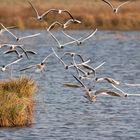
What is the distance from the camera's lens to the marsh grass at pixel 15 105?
62.9 feet

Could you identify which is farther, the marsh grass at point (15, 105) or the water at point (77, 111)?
the water at point (77, 111)

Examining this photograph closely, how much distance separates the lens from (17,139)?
63.0 ft

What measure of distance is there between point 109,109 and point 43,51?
58.6ft

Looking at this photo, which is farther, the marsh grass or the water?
the water

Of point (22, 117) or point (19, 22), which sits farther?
point (19, 22)

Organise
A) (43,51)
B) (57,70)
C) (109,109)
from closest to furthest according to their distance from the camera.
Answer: (109,109)
(57,70)
(43,51)

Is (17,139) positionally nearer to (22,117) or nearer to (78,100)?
(22,117)

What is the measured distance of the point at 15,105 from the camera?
1922cm

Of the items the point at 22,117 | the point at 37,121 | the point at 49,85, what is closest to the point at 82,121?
the point at 37,121

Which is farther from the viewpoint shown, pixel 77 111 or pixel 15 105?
pixel 77 111

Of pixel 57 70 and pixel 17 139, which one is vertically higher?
pixel 57 70

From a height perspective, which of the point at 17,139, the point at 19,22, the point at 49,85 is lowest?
the point at 17,139

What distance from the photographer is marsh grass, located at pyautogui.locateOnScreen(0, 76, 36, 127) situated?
19172 millimetres

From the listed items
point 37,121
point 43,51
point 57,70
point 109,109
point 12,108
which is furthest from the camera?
point 43,51
